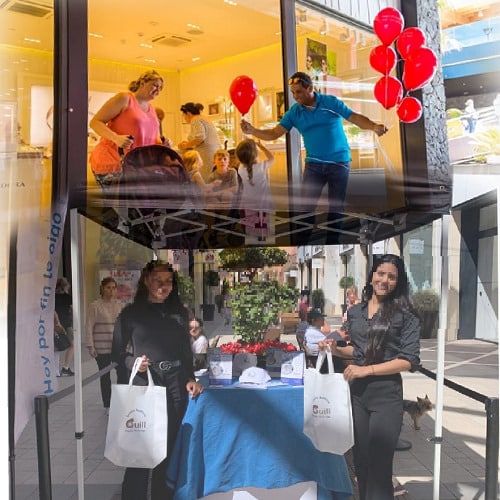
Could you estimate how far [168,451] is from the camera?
2689 mm

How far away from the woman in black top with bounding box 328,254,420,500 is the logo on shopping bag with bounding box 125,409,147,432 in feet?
2.97

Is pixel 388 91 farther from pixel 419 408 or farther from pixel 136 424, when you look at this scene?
pixel 136 424

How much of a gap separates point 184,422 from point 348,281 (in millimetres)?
986

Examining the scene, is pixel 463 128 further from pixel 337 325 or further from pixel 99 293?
pixel 99 293

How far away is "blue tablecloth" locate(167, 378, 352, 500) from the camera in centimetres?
269

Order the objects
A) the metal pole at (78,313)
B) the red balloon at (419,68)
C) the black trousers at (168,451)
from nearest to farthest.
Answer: the red balloon at (419,68), the metal pole at (78,313), the black trousers at (168,451)

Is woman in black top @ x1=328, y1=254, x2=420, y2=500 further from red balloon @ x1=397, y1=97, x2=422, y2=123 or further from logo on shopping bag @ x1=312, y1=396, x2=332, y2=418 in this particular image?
red balloon @ x1=397, y1=97, x2=422, y2=123

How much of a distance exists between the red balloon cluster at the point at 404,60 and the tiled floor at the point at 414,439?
1044 mm

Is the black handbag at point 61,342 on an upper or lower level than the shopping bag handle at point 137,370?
upper

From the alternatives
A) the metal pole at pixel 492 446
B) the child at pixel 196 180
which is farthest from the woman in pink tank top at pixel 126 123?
the metal pole at pixel 492 446

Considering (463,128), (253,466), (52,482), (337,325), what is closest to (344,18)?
(463,128)

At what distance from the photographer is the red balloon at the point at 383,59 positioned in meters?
2.48

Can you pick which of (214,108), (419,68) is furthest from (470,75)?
(214,108)

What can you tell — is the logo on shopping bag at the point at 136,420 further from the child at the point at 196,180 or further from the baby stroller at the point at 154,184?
the child at the point at 196,180
